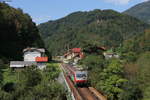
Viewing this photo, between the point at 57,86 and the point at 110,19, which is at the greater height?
the point at 110,19

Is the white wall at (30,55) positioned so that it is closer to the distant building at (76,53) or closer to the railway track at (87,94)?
the distant building at (76,53)

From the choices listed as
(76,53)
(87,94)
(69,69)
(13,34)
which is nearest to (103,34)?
(76,53)

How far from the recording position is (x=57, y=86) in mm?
23266

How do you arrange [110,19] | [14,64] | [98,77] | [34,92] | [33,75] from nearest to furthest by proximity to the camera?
[34,92] → [98,77] → [33,75] → [14,64] → [110,19]

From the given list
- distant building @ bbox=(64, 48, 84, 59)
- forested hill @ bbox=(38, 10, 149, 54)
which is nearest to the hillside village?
distant building @ bbox=(64, 48, 84, 59)

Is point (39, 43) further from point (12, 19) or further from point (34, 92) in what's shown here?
point (34, 92)

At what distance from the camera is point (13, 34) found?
6488 centimetres

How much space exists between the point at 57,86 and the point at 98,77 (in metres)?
5.32

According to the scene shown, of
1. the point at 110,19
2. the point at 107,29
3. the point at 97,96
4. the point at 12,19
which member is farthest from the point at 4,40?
the point at 110,19

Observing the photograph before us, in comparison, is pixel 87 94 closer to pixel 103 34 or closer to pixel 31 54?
pixel 31 54

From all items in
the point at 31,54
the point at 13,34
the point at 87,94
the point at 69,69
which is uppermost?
the point at 13,34

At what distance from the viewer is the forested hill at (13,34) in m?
59.7

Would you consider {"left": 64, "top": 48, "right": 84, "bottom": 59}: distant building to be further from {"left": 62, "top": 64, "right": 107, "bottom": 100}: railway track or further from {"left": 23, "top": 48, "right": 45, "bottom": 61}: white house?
{"left": 62, "top": 64, "right": 107, "bottom": 100}: railway track

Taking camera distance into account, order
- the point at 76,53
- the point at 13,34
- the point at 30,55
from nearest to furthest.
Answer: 1. the point at 30,55
2. the point at 13,34
3. the point at 76,53
